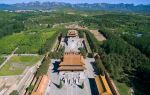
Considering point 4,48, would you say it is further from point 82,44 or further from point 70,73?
point 70,73

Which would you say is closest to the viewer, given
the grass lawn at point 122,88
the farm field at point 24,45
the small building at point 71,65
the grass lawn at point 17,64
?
the grass lawn at point 122,88

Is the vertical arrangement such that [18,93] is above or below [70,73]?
below

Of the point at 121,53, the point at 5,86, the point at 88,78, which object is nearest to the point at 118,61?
the point at 121,53

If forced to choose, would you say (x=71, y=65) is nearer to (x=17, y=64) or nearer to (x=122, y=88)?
(x=122, y=88)

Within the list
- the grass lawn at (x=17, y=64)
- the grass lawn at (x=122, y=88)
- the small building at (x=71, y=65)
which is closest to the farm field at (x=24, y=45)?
the grass lawn at (x=17, y=64)

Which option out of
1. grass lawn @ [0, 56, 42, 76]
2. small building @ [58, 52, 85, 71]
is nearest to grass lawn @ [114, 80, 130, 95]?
small building @ [58, 52, 85, 71]

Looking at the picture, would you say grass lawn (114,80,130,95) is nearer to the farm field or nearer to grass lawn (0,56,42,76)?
grass lawn (0,56,42,76)

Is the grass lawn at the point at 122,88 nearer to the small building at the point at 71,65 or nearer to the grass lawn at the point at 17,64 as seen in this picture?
the small building at the point at 71,65

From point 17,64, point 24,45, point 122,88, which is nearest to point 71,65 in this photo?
point 122,88

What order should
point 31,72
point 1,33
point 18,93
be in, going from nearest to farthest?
1. point 18,93
2. point 31,72
3. point 1,33
